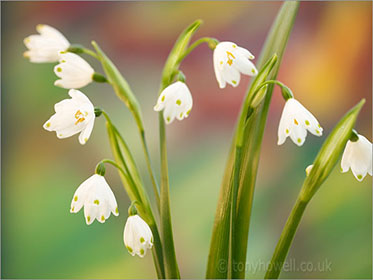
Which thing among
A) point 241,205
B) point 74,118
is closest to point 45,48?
point 74,118

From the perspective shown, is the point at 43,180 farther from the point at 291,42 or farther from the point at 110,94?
the point at 291,42

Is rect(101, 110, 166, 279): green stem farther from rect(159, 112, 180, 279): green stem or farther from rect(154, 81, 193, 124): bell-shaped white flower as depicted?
rect(154, 81, 193, 124): bell-shaped white flower

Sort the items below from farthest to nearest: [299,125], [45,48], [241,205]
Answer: [45,48]
[241,205]
[299,125]

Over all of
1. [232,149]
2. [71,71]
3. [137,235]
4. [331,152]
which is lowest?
[137,235]

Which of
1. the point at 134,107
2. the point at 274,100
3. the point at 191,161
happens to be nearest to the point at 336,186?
the point at 274,100

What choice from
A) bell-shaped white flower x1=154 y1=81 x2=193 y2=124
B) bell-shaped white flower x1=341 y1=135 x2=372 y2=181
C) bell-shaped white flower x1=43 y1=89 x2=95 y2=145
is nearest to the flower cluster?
bell-shaped white flower x1=43 y1=89 x2=95 y2=145

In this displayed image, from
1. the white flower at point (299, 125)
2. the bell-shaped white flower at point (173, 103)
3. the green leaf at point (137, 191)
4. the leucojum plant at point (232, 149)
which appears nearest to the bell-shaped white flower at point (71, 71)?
the leucojum plant at point (232, 149)

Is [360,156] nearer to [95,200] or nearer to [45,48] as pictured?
[95,200]
